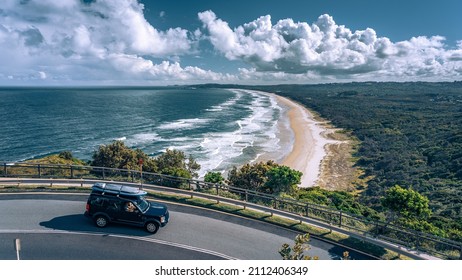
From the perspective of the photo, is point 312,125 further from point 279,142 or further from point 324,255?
point 324,255

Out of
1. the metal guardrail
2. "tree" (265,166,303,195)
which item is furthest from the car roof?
"tree" (265,166,303,195)

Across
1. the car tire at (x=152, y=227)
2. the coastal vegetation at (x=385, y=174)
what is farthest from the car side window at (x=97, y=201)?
the coastal vegetation at (x=385, y=174)

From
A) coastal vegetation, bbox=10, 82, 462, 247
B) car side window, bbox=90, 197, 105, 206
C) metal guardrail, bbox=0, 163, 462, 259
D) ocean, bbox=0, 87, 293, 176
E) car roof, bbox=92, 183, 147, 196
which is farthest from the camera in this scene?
ocean, bbox=0, 87, 293, 176

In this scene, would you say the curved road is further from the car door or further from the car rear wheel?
the car door

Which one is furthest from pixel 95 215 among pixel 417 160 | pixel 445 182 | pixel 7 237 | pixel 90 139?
pixel 90 139

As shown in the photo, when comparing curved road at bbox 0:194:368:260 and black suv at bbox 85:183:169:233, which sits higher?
black suv at bbox 85:183:169:233

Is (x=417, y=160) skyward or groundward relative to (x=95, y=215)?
groundward

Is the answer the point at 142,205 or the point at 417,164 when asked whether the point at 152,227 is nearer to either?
the point at 142,205
